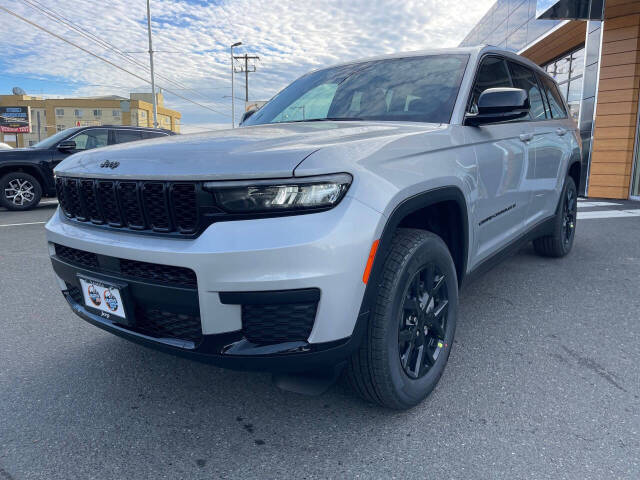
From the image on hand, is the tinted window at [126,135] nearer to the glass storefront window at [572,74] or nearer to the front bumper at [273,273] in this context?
the front bumper at [273,273]

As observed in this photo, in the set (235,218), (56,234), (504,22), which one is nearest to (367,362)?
(235,218)

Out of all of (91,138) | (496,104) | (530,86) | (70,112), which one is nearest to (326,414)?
(496,104)

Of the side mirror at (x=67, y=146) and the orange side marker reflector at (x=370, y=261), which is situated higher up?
the side mirror at (x=67, y=146)

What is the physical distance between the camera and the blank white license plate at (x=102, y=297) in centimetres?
191

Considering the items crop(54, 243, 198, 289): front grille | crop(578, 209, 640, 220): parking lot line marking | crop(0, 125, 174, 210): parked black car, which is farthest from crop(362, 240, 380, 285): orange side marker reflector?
crop(0, 125, 174, 210): parked black car

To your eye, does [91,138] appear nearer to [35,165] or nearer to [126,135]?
[126,135]

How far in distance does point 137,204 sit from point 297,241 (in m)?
0.69

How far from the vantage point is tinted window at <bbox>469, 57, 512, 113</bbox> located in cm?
280

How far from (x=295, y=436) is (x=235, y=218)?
3.15ft

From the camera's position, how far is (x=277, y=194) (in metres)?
1.65

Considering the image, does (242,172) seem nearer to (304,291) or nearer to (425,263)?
(304,291)

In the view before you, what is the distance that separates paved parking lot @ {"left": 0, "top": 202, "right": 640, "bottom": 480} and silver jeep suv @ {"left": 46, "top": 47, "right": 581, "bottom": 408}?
0.24m

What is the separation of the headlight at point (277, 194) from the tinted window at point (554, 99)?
135 inches

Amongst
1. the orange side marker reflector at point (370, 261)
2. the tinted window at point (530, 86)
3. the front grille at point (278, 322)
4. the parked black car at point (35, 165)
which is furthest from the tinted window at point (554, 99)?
the parked black car at point (35, 165)
